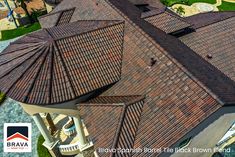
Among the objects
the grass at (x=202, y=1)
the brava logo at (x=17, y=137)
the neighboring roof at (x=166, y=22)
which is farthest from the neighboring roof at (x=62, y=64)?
the grass at (x=202, y=1)

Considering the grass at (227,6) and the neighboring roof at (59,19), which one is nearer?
the neighboring roof at (59,19)

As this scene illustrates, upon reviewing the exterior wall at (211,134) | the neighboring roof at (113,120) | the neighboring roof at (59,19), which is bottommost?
the exterior wall at (211,134)

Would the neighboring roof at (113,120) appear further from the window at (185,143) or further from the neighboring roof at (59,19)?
the neighboring roof at (59,19)

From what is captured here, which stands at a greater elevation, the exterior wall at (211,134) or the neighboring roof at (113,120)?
the neighboring roof at (113,120)

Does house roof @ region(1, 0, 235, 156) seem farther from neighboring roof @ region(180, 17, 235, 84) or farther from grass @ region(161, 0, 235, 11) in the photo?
grass @ region(161, 0, 235, 11)

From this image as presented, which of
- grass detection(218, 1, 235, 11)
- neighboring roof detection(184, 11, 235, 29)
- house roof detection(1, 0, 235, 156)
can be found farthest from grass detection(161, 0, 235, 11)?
house roof detection(1, 0, 235, 156)

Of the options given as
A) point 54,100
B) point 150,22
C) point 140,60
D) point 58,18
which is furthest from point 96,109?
Answer: point 58,18

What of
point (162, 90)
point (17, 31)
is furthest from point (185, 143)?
point (17, 31)
